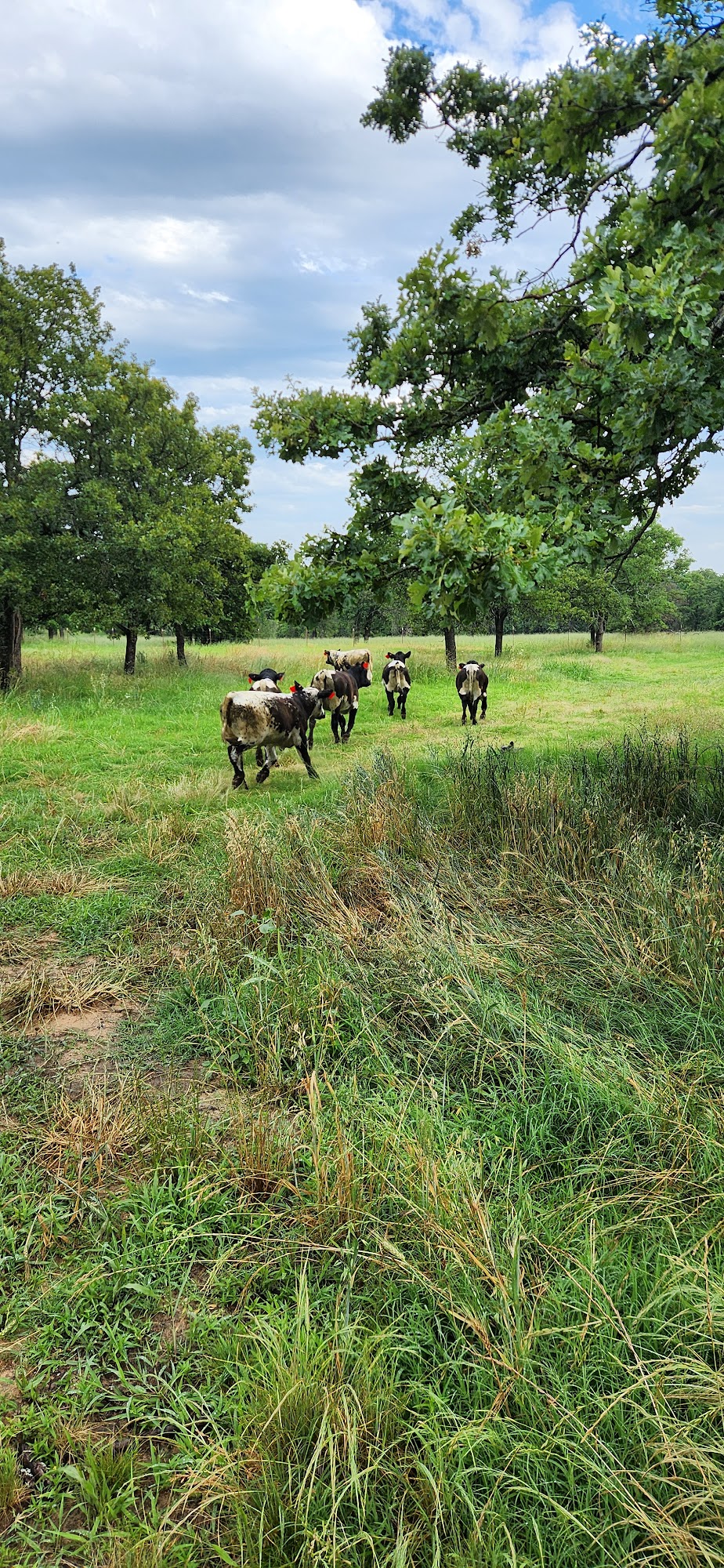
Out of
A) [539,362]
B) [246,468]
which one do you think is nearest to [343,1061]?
[539,362]

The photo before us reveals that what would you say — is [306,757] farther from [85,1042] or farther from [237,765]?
[85,1042]

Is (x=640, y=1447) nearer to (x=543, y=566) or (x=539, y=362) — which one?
(x=543, y=566)

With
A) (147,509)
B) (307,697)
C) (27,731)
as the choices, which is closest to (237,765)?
(307,697)

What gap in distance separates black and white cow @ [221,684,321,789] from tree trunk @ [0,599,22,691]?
34.8 feet

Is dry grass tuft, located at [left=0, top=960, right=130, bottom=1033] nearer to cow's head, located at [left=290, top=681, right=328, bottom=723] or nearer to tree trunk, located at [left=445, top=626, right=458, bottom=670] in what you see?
cow's head, located at [left=290, top=681, right=328, bottom=723]

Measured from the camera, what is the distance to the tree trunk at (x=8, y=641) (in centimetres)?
1853

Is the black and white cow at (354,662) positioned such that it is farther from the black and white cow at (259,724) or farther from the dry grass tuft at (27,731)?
the dry grass tuft at (27,731)

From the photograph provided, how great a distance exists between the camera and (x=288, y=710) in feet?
35.4

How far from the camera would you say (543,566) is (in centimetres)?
596

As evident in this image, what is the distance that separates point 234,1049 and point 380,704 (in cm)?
1676

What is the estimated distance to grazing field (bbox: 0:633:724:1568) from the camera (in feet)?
6.48

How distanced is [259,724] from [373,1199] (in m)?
8.07

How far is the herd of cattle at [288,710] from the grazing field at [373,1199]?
3527 mm

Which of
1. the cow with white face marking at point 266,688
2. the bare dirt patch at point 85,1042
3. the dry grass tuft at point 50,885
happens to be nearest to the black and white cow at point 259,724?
the cow with white face marking at point 266,688
